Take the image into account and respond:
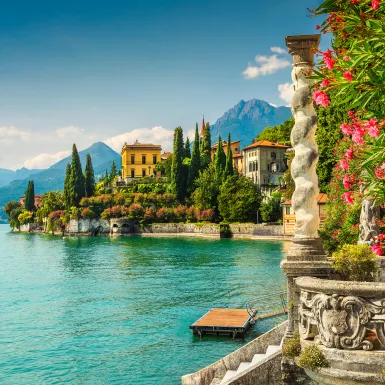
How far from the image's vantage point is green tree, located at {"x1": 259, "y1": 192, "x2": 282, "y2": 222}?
7800 cm

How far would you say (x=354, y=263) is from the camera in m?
7.89

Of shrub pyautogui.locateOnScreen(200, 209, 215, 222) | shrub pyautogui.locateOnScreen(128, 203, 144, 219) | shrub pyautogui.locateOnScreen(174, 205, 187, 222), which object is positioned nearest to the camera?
shrub pyautogui.locateOnScreen(200, 209, 215, 222)

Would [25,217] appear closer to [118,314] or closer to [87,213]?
[87,213]

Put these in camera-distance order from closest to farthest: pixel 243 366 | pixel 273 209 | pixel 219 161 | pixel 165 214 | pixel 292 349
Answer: pixel 292 349, pixel 243 366, pixel 273 209, pixel 219 161, pixel 165 214

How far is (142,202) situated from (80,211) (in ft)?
39.2

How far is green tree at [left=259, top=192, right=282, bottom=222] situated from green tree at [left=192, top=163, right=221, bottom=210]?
10582mm

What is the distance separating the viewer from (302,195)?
8430 millimetres

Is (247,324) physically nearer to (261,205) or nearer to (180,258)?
(180,258)

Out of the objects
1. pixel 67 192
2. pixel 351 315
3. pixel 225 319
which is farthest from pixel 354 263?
pixel 67 192

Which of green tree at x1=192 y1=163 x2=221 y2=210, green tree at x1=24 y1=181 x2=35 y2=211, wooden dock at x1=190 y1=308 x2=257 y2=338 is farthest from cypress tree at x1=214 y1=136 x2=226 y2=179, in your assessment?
wooden dock at x1=190 y1=308 x2=257 y2=338

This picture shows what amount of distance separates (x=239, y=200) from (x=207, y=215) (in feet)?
24.5

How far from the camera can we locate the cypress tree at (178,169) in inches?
3711

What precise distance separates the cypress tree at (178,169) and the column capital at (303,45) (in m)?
85.2

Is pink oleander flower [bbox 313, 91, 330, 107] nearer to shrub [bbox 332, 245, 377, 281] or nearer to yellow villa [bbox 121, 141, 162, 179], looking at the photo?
shrub [bbox 332, 245, 377, 281]
